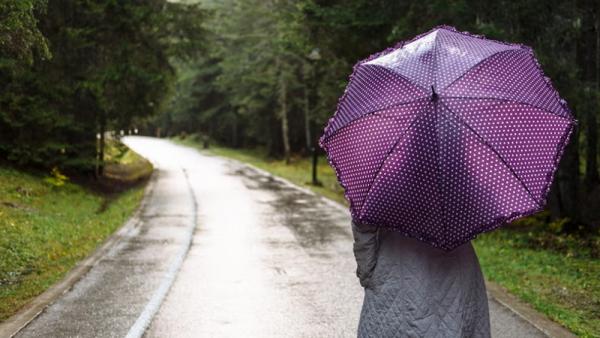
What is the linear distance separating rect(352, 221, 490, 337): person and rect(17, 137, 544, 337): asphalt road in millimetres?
3326

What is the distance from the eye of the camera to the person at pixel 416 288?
10.5ft

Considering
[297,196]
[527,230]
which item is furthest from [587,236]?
[297,196]

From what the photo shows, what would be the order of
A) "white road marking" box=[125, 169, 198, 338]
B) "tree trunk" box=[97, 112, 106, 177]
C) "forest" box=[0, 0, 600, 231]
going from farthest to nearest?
1. "tree trunk" box=[97, 112, 106, 177]
2. "forest" box=[0, 0, 600, 231]
3. "white road marking" box=[125, 169, 198, 338]

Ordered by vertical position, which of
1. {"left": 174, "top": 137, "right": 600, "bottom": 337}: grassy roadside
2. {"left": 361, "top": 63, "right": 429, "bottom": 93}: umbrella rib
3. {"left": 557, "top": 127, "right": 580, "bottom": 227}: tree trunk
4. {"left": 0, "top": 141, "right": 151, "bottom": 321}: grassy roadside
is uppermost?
{"left": 361, "top": 63, "right": 429, "bottom": 93}: umbrella rib

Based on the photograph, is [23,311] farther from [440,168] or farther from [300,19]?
[300,19]

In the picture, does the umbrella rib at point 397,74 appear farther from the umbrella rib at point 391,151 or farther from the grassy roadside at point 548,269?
the grassy roadside at point 548,269

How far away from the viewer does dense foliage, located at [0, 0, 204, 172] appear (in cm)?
1761

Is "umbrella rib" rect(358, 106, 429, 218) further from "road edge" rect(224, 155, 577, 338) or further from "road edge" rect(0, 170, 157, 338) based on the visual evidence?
"road edge" rect(0, 170, 157, 338)

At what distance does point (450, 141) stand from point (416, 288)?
0.78m

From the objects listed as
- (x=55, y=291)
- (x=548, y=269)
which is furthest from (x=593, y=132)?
(x=55, y=291)

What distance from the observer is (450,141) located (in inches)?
120

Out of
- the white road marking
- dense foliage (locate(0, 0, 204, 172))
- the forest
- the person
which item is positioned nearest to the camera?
the person

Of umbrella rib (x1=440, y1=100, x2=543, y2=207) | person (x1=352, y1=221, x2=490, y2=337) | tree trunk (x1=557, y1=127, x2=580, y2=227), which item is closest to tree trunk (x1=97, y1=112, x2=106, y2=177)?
tree trunk (x1=557, y1=127, x2=580, y2=227)

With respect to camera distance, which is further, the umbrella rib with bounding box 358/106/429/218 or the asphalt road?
the asphalt road
